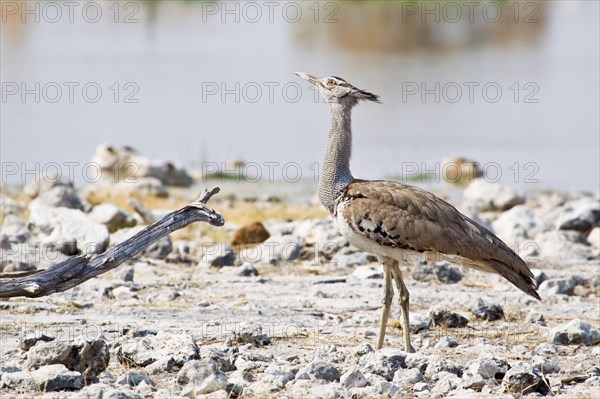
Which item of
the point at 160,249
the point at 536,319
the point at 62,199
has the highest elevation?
the point at 62,199

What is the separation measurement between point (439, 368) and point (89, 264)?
7.03ft

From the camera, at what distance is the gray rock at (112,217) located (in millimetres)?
11626

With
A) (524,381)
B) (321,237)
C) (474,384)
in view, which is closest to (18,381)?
(474,384)

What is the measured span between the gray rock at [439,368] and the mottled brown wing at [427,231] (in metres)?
0.95

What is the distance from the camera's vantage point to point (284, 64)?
28.0 metres

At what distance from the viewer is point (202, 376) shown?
6.29 m

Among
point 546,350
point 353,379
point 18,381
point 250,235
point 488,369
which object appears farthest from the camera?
point 250,235

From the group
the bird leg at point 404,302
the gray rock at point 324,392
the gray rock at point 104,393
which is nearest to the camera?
the gray rock at point 104,393

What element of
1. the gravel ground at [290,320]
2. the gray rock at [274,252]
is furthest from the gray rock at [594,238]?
the gray rock at [274,252]

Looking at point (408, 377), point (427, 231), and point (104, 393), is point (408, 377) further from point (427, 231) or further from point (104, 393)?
point (104, 393)

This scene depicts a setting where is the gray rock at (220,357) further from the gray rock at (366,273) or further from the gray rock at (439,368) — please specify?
the gray rock at (366,273)

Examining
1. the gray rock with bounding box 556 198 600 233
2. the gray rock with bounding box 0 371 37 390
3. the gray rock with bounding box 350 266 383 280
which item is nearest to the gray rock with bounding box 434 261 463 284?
the gray rock with bounding box 350 266 383 280

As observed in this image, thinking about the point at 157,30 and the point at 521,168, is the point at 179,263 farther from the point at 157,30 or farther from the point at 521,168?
the point at 157,30

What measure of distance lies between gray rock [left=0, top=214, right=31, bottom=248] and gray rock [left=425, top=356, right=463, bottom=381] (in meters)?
5.38
